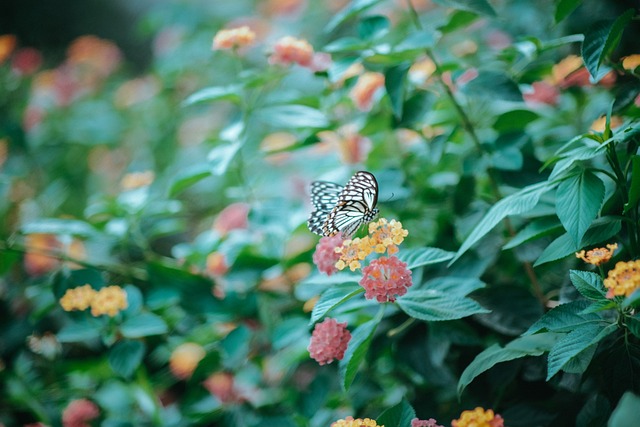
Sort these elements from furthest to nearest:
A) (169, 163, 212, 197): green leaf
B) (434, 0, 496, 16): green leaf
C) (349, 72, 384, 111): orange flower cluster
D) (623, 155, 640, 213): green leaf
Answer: (349, 72, 384, 111): orange flower cluster < (169, 163, 212, 197): green leaf < (434, 0, 496, 16): green leaf < (623, 155, 640, 213): green leaf

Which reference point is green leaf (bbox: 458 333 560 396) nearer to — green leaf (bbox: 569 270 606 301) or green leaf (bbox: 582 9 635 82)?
green leaf (bbox: 569 270 606 301)

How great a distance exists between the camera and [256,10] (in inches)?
121

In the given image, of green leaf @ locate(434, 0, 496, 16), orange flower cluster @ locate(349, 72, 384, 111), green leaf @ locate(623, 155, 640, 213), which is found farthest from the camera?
orange flower cluster @ locate(349, 72, 384, 111)

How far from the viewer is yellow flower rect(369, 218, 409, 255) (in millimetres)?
824

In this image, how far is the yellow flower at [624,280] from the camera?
654 mm

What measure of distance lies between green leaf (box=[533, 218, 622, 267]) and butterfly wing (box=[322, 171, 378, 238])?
31 centimetres

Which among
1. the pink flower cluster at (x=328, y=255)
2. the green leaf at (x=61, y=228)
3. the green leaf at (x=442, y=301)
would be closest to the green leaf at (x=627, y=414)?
the green leaf at (x=442, y=301)

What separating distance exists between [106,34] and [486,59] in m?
3.38

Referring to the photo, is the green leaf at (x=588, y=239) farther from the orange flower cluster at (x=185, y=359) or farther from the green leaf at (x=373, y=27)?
the orange flower cluster at (x=185, y=359)

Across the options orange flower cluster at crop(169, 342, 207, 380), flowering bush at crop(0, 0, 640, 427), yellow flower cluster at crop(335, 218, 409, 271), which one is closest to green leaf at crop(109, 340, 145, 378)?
flowering bush at crop(0, 0, 640, 427)

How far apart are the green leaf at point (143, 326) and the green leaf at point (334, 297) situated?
0.52 m

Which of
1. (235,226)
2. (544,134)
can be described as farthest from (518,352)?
(235,226)

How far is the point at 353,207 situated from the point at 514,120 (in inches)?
17.0

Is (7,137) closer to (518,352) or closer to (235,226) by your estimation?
(235,226)
